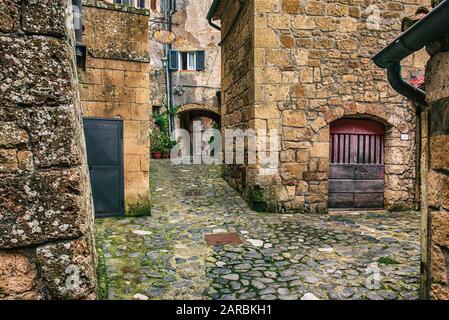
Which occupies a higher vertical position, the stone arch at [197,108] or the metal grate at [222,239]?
the stone arch at [197,108]

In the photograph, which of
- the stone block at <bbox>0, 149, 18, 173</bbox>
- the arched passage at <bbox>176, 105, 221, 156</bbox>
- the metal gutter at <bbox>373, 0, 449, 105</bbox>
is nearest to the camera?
the stone block at <bbox>0, 149, 18, 173</bbox>

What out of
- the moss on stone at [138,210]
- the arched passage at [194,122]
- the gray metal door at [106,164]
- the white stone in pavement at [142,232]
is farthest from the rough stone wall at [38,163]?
the arched passage at [194,122]

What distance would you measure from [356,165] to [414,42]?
4.32 m

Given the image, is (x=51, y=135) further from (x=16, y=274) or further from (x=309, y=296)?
(x=309, y=296)

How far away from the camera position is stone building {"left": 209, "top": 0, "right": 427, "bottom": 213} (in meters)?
5.58

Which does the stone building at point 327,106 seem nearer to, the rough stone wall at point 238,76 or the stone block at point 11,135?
the rough stone wall at point 238,76

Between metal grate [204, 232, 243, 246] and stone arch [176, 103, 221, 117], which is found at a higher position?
stone arch [176, 103, 221, 117]

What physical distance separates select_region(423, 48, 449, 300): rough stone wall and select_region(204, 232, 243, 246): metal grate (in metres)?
2.36

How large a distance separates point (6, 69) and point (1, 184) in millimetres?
535

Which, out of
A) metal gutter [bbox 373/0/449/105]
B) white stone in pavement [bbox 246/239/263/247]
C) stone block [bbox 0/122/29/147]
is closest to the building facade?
metal gutter [bbox 373/0/449/105]

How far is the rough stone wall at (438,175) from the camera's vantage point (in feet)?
6.12

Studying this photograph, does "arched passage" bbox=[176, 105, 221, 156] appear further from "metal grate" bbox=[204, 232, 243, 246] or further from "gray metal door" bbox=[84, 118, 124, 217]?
"metal grate" bbox=[204, 232, 243, 246]

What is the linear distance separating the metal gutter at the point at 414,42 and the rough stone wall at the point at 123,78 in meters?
3.80
